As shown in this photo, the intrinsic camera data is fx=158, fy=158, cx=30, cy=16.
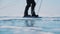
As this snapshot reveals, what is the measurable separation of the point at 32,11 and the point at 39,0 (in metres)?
0.41

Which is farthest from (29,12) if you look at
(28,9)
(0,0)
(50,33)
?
(50,33)

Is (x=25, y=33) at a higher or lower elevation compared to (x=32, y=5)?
lower

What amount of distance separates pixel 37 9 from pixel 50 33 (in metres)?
1.94

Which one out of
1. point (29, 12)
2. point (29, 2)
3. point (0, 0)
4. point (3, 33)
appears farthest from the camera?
point (0, 0)

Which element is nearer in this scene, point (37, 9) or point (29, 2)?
point (29, 2)

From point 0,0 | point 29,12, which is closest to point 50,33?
point 29,12

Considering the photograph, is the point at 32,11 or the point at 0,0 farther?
the point at 0,0

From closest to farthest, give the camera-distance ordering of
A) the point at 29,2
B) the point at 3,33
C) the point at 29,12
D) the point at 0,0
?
the point at 3,33 → the point at 29,2 → the point at 29,12 → the point at 0,0

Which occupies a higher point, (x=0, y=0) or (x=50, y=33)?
(x=0, y=0)

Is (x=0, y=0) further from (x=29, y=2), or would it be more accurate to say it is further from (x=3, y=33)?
(x=3, y=33)

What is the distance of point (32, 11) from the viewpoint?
113 inches

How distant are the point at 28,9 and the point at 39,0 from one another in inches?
14.6

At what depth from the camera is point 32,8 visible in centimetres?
289

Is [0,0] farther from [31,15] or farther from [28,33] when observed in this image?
[28,33]
